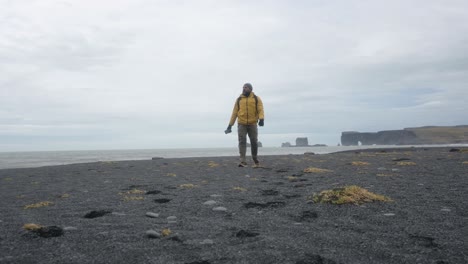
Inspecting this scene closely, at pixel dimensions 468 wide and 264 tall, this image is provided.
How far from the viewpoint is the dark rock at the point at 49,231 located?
4.15 metres

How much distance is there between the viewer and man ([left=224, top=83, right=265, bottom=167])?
48.3 feet

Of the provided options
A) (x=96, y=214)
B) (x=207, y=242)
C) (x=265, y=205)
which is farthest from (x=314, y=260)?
(x=96, y=214)

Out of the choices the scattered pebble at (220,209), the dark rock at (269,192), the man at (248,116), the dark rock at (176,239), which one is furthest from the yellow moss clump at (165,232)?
the man at (248,116)

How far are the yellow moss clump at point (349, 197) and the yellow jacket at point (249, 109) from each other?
8604 millimetres

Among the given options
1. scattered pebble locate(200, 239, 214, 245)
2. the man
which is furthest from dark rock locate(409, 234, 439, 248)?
the man

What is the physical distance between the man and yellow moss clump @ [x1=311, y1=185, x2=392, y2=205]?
843cm

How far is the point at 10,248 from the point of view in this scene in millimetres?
3627

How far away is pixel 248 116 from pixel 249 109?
0.33m

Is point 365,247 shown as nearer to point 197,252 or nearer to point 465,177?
point 197,252

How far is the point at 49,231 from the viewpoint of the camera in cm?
423

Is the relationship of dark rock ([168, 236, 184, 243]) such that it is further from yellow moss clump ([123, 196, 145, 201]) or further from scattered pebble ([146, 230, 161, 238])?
yellow moss clump ([123, 196, 145, 201])

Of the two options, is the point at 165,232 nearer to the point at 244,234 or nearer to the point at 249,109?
the point at 244,234

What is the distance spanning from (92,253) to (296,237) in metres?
2.42

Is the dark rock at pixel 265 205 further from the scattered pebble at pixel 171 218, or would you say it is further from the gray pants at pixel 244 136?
the gray pants at pixel 244 136
